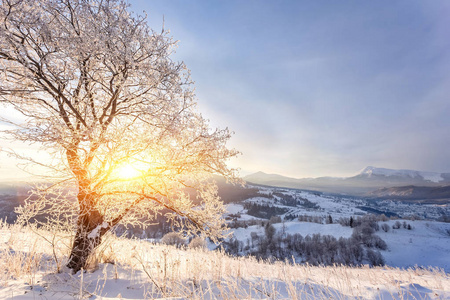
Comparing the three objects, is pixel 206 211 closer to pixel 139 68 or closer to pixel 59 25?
pixel 139 68

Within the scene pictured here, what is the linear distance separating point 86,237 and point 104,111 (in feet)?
11.2

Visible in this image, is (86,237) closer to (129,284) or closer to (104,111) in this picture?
(129,284)

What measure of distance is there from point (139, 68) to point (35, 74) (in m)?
2.35

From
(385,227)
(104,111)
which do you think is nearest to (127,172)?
(104,111)

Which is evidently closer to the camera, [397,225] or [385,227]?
[385,227]

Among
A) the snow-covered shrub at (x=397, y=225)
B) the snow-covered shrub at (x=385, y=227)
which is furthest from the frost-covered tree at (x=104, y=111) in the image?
the snow-covered shrub at (x=397, y=225)

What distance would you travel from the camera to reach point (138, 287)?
470 centimetres

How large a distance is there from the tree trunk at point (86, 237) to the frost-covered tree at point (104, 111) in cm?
2

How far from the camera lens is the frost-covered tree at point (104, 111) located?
489 cm

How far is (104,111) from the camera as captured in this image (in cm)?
582

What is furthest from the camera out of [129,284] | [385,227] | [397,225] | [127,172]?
[397,225]

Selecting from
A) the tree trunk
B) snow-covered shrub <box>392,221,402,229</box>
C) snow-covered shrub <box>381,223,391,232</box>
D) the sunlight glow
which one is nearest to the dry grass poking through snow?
the tree trunk

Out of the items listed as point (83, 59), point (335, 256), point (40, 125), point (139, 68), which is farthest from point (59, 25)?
point (335, 256)

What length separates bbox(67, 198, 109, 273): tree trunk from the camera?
5300 mm
